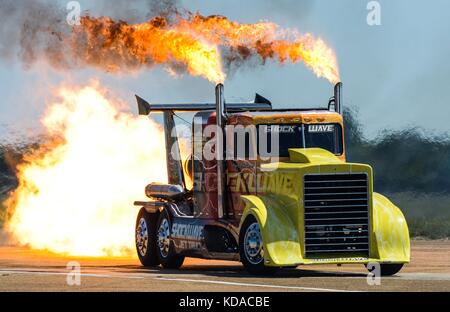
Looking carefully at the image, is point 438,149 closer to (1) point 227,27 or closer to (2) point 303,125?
(1) point 227,27

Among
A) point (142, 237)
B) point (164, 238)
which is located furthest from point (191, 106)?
point (142, 237)

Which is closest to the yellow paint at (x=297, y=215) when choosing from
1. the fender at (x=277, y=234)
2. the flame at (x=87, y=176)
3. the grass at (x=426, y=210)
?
the fender at (x=277, y=234)

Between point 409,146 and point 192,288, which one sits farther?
point 409,146

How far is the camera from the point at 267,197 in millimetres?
29641

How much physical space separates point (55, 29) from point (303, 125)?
1092cm

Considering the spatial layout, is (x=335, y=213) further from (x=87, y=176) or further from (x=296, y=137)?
(x=87, y=176)

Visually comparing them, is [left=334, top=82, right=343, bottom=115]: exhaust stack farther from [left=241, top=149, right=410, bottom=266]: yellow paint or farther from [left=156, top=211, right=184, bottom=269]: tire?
[left=156, top=211, right=184, bottom=269]: tire

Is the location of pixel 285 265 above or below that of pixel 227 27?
below

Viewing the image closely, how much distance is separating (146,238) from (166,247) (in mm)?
996

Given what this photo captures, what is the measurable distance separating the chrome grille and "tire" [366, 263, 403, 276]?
2.51 feet

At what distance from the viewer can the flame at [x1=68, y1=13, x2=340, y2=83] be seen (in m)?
33.9

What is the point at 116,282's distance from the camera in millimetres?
27547

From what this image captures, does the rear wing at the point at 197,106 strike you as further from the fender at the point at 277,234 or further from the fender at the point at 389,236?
the fender at the point at 389,236
